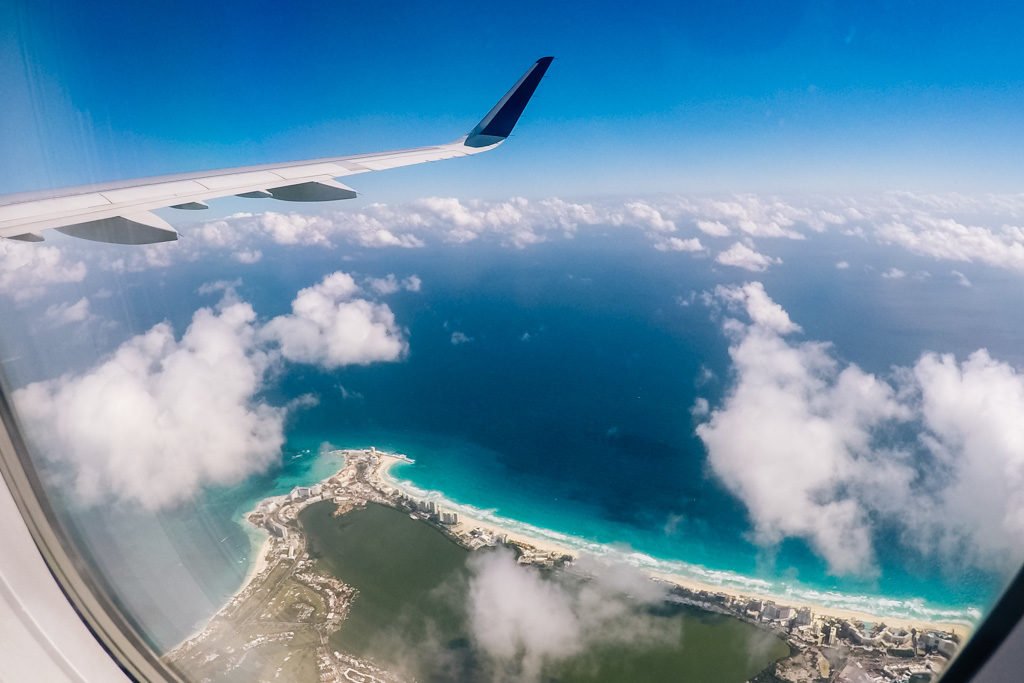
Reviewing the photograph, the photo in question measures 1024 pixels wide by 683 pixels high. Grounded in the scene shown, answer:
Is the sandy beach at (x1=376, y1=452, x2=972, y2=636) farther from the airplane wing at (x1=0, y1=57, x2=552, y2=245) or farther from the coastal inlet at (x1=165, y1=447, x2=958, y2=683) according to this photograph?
the airplane wing at (x1=0, y1=57, x2=552, y2=245)

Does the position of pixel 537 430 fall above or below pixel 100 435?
below

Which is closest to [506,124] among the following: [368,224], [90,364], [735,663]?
[90,364]

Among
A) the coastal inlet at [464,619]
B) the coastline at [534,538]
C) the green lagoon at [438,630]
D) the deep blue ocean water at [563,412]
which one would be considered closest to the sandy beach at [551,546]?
the coastline at [534,538]

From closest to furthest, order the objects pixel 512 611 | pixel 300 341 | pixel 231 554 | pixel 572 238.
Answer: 1. pixel 231 554
2. pixel 512 611
3. pixel 300 341
4. pixel 572 238

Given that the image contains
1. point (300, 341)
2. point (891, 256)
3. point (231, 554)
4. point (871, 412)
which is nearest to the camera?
point (231, 554)

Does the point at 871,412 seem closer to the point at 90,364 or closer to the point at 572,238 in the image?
the point at 90,364

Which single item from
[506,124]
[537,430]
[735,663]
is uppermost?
[506,124]

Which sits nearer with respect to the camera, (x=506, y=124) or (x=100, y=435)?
(x=100, y=435)
